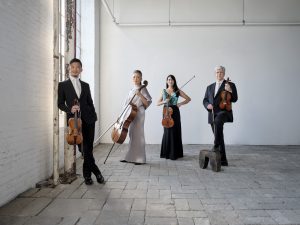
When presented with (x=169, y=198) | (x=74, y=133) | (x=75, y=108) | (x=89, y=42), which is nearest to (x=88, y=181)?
(x=74, y=133)

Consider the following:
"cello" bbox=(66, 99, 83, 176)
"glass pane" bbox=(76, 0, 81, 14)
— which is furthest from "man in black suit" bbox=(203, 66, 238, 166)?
"glass pane" bbox=(76, 0, 81, 14)

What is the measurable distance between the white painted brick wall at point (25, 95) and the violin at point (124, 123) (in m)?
0.91

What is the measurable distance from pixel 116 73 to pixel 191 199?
4.83 meters

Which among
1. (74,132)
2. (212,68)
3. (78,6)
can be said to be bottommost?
(74,132)

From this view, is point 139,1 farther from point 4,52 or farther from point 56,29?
point 4,52

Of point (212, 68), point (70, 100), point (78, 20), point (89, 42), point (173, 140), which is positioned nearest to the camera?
point (70, 100)

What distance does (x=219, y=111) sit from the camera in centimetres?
487

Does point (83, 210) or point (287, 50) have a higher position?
point (287, 50)

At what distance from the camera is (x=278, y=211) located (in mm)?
2771

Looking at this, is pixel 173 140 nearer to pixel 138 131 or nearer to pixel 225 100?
pixel 138 131

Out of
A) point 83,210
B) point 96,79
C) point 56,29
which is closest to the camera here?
point 83,210

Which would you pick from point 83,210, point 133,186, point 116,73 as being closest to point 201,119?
point 116,73

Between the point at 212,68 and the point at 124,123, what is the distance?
139 inches

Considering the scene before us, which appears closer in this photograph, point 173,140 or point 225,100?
point 225,100
